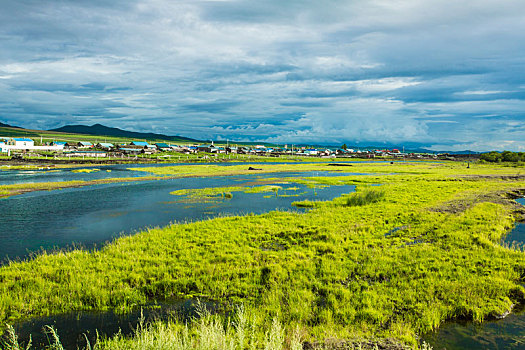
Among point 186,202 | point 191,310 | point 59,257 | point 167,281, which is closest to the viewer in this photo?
point 191,310

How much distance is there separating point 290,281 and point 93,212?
92.2 feet

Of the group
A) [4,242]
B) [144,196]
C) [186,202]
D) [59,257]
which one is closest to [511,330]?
[59,257]

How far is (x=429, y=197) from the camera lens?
40188 mm

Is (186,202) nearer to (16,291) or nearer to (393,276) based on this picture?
(16,291)

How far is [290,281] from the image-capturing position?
14.5 meters

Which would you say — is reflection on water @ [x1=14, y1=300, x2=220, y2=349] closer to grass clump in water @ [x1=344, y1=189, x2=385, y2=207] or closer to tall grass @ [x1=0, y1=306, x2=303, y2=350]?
tall grass @ [x1=0, y1=306, x2=303, y2=350]

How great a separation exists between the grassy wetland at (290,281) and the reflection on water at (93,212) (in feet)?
17.4

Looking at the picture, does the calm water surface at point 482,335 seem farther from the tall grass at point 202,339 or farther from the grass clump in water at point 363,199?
the grass clump in water at point 363,199

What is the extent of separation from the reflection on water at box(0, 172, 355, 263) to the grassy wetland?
17.4ft

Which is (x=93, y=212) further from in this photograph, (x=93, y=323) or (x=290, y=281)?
(x=290, y=281)

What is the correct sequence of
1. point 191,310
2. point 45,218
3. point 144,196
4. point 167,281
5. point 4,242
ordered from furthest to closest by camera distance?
point 144,196 < point 45,218 < point 4,242 < point 167,281 < point 191,310

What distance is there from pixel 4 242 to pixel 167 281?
16.6 m

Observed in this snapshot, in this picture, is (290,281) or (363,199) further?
(363,199)

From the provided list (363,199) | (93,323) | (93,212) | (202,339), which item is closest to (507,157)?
(363,199)
